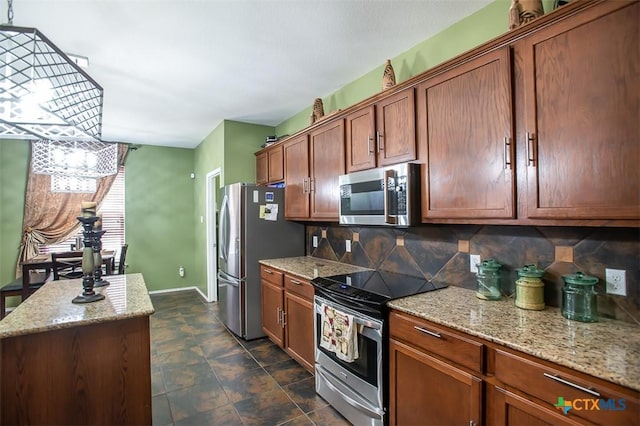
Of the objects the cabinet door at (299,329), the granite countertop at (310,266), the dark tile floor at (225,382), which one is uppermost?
the granite countertop at (310,266)

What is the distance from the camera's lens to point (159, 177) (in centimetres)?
558

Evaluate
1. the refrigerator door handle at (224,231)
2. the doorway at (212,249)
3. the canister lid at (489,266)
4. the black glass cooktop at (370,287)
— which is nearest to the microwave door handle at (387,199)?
the black glass cooktop at (370,287)

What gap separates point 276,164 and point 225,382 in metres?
2.36

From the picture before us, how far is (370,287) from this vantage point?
213cm

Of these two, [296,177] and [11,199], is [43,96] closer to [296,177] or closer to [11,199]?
[296,177]

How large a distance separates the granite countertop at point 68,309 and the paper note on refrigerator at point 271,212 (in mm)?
1567

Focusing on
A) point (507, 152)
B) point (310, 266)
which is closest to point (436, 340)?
point (507, 152)

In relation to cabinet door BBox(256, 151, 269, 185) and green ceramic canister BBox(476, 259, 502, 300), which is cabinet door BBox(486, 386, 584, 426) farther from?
cabinet door BBox(256, 151, 269, 185)

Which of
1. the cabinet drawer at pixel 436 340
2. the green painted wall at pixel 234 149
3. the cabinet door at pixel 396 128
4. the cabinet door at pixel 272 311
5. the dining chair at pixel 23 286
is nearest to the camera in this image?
the cabinet drawer at pixel 436 340

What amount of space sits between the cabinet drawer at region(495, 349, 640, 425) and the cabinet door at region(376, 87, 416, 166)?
4.22ft

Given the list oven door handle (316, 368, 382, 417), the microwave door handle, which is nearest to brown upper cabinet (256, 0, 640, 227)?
the microwave door handle

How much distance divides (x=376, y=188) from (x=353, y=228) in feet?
2.88

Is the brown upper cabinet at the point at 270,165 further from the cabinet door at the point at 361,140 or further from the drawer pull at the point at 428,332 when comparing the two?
the drawer pull at the point at 428,332

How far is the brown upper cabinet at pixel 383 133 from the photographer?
2105mm
